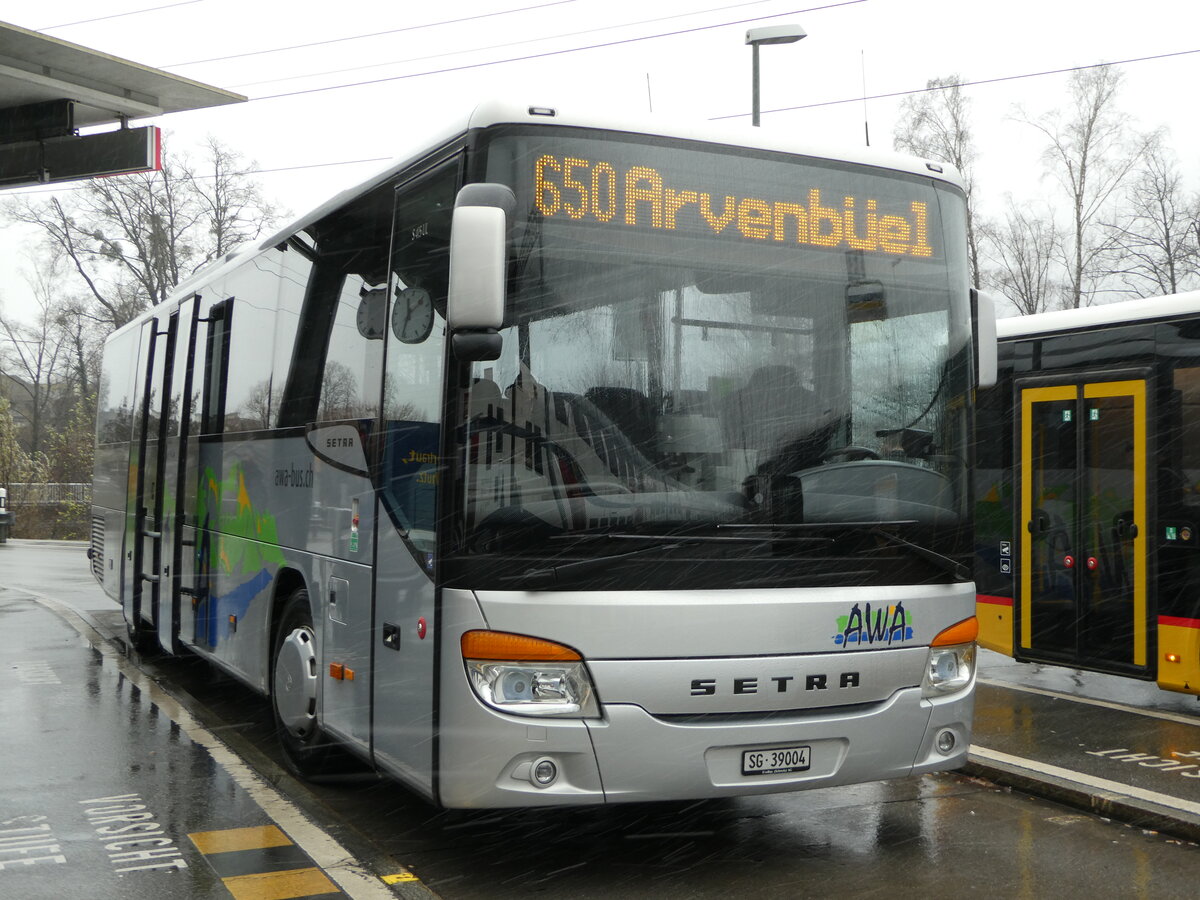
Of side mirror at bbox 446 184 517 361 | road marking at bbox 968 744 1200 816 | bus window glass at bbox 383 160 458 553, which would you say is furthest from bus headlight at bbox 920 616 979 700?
side mirror at bbox 446 184 517 361

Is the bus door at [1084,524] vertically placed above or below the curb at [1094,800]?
above

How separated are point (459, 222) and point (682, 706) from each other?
204 centimetres

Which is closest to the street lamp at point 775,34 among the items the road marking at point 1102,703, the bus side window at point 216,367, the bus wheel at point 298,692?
the road marking at point 1102,703

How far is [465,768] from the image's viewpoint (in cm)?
498

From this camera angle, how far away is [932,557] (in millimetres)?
5555

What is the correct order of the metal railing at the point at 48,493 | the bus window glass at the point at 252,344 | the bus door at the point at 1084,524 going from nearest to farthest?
the bus window glass at the point at 252,344 → the bus door at the point at 1084,524 → the metal railing at the point at 48,493

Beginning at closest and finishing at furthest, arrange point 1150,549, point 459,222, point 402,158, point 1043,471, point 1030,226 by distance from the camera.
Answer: point 459,222
point 402,158
point 1150,549
point 1043,471
point 1030,226

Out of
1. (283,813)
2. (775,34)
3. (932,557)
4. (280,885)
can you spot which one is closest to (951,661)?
(932,557)

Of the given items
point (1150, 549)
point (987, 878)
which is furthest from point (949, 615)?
point (1150, 549)

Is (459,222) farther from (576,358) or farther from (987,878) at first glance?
(987,878)

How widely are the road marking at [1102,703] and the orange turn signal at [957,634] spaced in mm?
4060

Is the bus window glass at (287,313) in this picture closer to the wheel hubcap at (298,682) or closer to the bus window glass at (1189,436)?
the wheel hubcap at (298,682)

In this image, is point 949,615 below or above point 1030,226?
below

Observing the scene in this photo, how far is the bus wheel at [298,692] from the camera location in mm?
6805
